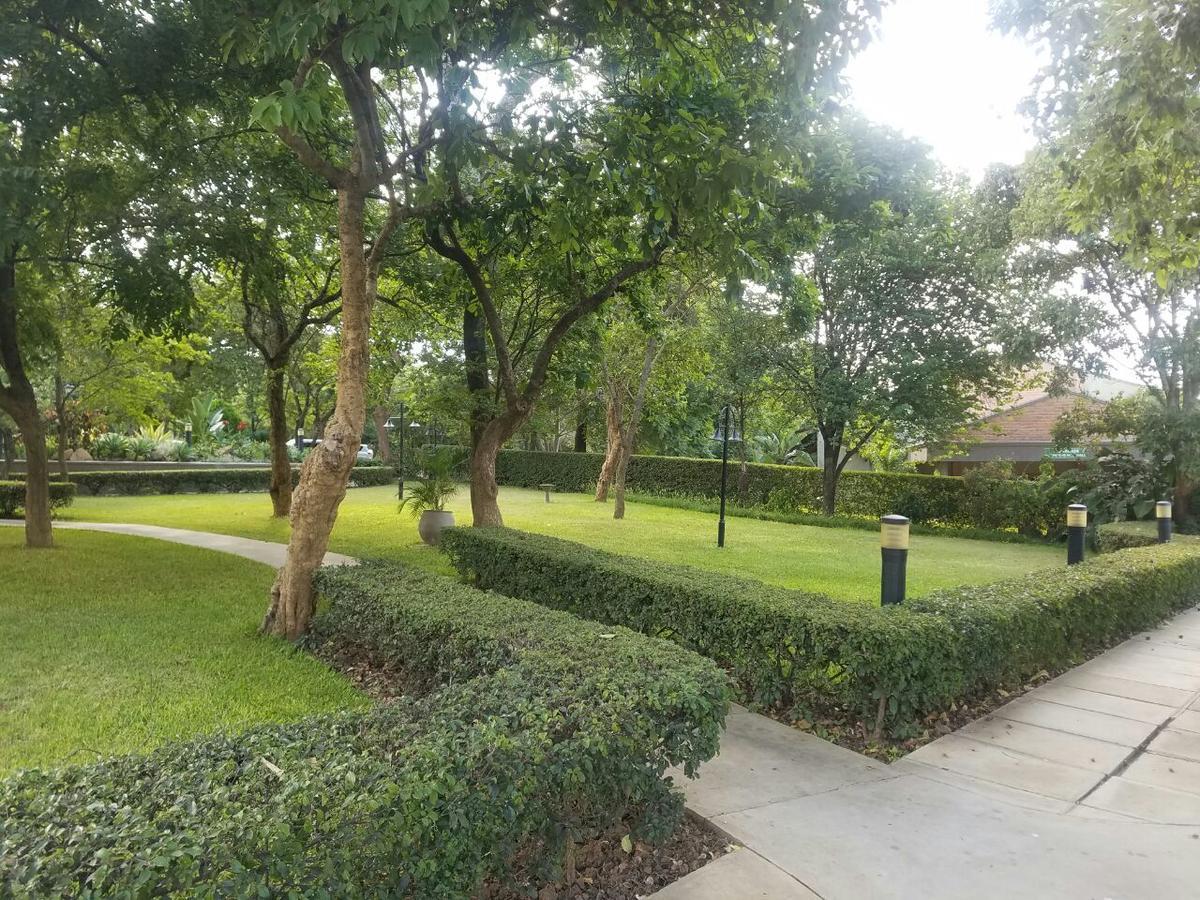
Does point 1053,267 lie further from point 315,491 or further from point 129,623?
point 129,623

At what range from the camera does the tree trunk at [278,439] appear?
1466cm

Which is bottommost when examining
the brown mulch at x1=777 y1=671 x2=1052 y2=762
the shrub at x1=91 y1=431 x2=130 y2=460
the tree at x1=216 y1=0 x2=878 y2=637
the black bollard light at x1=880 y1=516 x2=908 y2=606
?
the brown mulch at x1=777 y1=671 x2=1052 y2=762

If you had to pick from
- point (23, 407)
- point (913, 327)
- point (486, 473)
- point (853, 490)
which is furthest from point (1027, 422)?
point (23, 407)

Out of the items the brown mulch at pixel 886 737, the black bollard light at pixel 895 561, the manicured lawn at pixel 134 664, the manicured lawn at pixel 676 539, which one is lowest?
the manicured lawn at pixel 134 664

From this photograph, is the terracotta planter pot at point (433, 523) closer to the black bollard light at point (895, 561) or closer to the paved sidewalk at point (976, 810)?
the black bollard light at point (895, 561)

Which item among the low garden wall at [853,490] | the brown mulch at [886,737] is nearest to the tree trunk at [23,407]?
the brown mulch at [886,737]

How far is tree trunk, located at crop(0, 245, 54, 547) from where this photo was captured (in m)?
9.55

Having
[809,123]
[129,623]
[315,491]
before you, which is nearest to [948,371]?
[809,123]

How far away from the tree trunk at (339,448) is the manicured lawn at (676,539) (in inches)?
146

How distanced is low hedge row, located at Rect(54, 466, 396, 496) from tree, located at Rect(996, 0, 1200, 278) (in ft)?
62.3

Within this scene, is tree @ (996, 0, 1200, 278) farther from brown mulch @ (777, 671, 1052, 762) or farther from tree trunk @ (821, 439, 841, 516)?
tree trunk @ (821, 439, 841, 516)

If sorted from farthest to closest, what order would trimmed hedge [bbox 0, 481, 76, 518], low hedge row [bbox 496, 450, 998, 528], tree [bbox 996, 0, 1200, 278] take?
low hedge row [bbox 496, 450, 998, 528]
trimmed hedge [bbox 0, 481, 76, 518]
tree [bbox 996, 0, 1200, 278]

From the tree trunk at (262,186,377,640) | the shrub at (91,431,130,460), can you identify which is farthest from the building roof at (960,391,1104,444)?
the shrub at (91,431,130,460)

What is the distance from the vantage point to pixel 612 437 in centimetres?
2309
